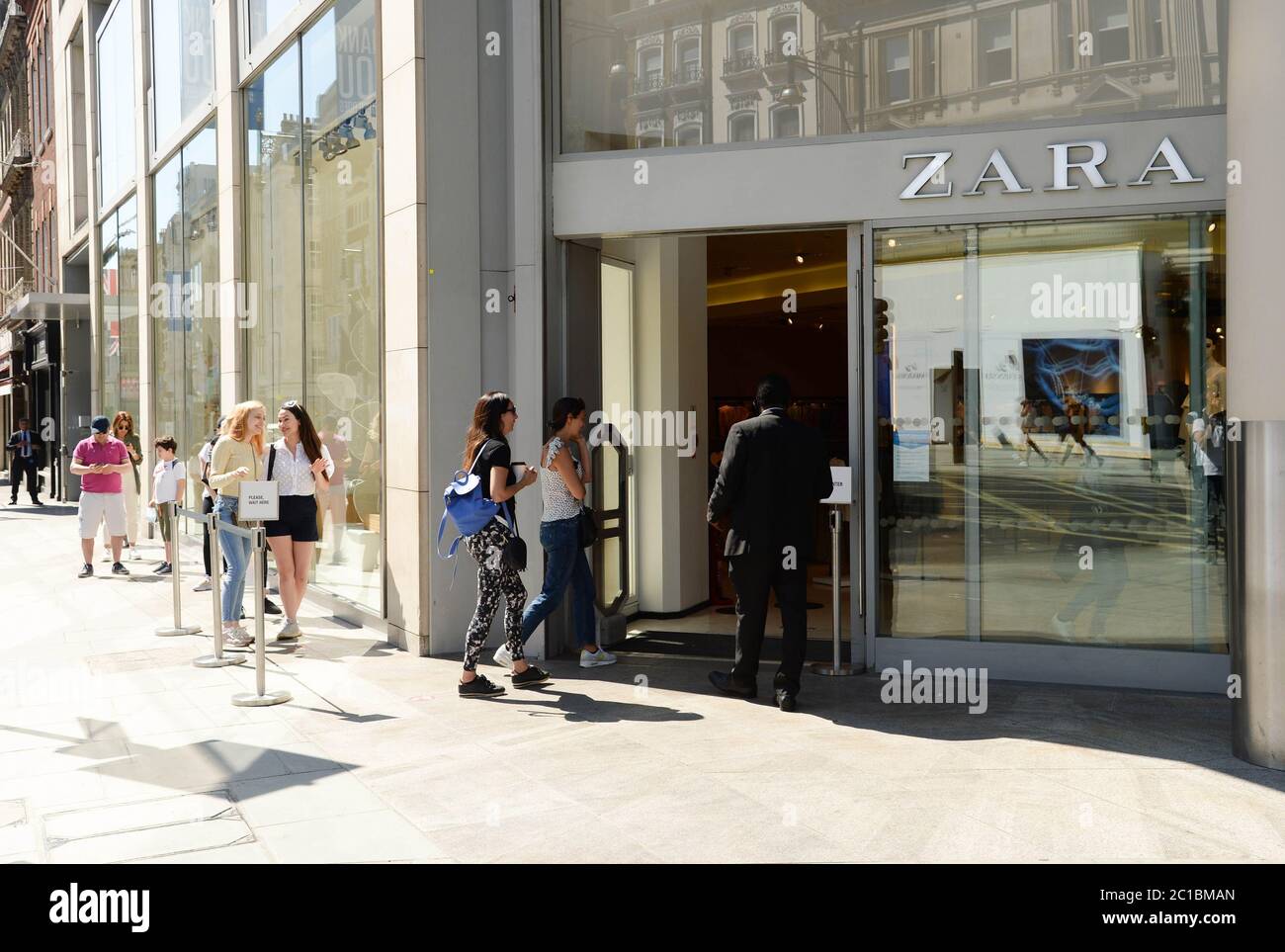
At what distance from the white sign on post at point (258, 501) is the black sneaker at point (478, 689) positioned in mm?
1710

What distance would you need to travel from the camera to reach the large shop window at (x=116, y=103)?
64.8 ft

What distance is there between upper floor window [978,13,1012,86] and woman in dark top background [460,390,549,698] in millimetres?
3785

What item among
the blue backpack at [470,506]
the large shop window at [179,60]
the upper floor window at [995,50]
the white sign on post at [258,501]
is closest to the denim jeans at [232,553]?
the white sign on post at [258,501]

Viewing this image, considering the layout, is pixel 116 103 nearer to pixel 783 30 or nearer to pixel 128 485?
pixel 128 485

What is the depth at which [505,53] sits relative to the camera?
9086 mm

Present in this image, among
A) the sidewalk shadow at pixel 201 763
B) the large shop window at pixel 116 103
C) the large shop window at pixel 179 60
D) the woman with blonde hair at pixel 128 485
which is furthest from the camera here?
the large shop window at pixel 116 103

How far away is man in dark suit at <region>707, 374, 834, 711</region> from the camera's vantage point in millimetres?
7223

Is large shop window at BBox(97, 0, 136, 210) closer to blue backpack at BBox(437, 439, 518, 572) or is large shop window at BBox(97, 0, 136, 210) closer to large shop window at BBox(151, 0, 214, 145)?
large shop window at BBox(151, 0, 214, 145)

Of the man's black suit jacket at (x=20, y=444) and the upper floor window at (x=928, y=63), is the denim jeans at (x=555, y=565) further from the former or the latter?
the man's black suit jacket at (x=20, y=444)

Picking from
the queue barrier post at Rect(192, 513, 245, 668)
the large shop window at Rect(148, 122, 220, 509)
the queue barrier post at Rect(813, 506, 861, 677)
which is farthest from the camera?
the large shop window at Rect(148, 122, 220, 509)

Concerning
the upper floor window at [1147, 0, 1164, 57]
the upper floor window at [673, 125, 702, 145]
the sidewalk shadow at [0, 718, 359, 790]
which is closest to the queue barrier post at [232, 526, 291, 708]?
the sidewalk shadow at [0, 718, 359, 790]

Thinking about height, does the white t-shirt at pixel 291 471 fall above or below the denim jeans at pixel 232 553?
above
